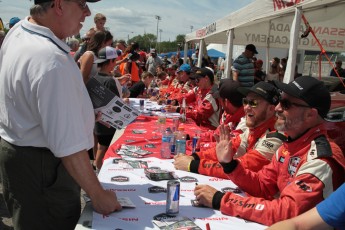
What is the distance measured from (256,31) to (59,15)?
29.9 feet

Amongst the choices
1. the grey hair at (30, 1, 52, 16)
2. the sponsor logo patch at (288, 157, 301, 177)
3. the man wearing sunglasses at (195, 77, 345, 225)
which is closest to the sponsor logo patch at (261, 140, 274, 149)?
the man wearing sunglasses at (195, 77, 345, 225)

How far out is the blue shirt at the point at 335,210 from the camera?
137 centimetres

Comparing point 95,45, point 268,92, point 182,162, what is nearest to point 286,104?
point 268,92

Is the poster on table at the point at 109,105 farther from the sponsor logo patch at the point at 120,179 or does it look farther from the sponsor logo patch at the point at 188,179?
the sponsor logo patch at the point at 188,179

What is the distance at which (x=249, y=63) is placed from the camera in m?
8.09

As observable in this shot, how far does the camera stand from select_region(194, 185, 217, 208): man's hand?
1925 mm

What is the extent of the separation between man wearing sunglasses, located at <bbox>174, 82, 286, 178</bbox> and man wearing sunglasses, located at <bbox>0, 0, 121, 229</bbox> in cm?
98

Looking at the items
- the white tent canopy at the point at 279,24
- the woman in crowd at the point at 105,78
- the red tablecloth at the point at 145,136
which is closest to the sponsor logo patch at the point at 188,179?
the red tablecloth at the point at 145,136

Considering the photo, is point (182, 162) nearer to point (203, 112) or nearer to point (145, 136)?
point (145, 136)

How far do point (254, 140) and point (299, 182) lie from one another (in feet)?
3.76

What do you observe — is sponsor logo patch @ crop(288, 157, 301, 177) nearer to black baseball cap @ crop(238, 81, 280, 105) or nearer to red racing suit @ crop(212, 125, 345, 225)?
red racing suit @ crop(212, 125, 345, 225)

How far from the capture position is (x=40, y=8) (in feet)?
5.12

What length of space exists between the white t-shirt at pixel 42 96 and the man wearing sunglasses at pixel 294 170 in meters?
0.87

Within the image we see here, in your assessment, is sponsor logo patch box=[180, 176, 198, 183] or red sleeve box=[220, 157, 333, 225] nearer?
red sleeve box=[220, 157, 333, 225]
